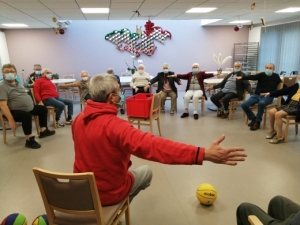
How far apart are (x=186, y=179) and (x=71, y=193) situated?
1.63 m

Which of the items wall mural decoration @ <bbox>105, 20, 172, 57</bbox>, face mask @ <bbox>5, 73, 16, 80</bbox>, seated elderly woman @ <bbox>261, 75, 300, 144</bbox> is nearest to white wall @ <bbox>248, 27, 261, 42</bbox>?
wall mural decoration @ <bbox>105, 20, 172, 57</bbox>

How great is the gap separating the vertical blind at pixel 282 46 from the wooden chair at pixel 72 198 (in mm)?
7404

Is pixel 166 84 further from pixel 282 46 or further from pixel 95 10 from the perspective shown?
pixel 282 46

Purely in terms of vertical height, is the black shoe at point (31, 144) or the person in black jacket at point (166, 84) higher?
the person in black jacket at point (166, 84)

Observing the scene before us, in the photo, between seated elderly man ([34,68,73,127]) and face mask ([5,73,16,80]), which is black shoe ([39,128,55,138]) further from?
face mask ([5,73,16,80])

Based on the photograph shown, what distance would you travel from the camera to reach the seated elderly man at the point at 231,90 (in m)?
4.89

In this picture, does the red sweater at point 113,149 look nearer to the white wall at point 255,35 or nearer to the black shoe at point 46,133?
the black shoe at point 46,133

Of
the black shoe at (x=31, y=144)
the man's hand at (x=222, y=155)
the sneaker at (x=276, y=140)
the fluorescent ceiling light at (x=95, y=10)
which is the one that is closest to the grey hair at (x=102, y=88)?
the man's hand at (x=222, y=155)

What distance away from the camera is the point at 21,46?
26.3 ft

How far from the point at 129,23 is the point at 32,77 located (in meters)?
3.93

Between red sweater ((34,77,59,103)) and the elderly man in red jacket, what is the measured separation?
3318mm

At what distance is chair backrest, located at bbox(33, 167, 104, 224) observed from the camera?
1.17 metres

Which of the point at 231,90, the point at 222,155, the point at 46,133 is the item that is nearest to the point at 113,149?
the point at 222,155

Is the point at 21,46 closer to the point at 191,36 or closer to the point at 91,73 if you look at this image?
the point at 91,73
